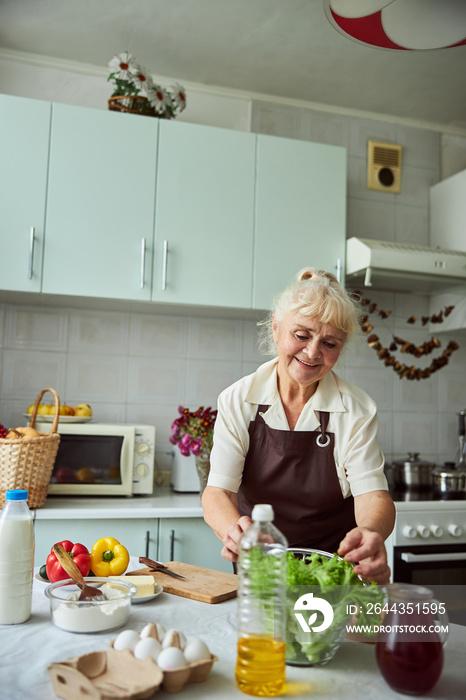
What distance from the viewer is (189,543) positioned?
231cm

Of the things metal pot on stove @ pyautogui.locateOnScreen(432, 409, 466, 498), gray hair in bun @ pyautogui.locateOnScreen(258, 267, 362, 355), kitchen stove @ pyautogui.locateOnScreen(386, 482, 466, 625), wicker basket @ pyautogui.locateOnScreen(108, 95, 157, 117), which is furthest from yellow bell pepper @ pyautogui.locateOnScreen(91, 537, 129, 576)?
wicker basket @ pyautogui.locateOnScreen(108, 95, 157, 117)

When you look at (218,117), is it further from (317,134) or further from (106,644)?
(106,644)

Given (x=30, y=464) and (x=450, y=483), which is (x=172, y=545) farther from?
(x=450, y=483)

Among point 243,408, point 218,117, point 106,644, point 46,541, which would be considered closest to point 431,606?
→ point 106,644

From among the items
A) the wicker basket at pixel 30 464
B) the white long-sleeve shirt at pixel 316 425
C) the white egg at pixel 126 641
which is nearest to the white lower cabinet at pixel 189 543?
the wicker basket at pixel 30 464

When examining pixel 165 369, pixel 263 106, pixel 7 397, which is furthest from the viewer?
pixel 263 106

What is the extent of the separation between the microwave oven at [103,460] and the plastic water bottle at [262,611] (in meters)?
1.64

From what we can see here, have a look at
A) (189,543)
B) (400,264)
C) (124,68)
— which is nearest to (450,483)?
(400,264)

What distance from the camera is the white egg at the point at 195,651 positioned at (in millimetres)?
879

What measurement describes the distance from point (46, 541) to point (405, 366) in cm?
182

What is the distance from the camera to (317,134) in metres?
3.16

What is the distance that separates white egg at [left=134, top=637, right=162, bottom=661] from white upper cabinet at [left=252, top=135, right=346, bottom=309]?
1.85m

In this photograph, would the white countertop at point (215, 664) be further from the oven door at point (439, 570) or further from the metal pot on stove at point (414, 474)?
the metal pot on stove at point (414, 474)

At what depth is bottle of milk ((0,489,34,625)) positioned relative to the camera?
3.52 ft
